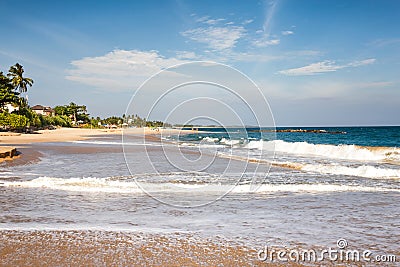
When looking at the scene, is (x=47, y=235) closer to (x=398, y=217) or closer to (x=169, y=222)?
(x=169, y=222)

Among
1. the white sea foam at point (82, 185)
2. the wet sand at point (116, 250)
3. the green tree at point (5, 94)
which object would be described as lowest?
the white sea foam at point (82, 185)

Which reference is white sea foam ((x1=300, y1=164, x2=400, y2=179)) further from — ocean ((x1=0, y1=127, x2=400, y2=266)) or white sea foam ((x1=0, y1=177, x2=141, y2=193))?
white sea foam ((x1=0, y1=177, x2=141, y2=193))

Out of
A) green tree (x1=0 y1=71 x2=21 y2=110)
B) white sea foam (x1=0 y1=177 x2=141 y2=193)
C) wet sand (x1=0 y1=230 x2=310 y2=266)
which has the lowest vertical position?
white sea foam (x1=0 y1=177 x2=141 y2=193)

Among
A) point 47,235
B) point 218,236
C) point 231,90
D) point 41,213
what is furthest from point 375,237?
point 41,213

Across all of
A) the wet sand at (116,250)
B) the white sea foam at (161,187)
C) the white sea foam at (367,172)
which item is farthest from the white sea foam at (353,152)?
the wet sand at (116,250)

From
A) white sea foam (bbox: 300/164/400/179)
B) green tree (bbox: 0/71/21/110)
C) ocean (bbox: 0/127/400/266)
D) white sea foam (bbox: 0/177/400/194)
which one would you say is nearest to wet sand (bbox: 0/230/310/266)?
ocean (bbox: 0/127/400/266)

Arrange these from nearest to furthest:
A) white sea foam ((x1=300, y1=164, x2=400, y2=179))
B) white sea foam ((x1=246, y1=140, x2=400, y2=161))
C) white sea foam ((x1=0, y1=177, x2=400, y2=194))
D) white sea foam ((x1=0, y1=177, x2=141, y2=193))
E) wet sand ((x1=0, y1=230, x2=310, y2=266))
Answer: wet sand ((x1=0, y1=230, x2=310, y2=266))
white sea foam ((x1=0, y1=177, x2=141, y2=193))
white sea foam ((x1=0, y1=177, x2=400, y2=194))
white sea foam ((x1=300, y1=164, x2=400, y2=179))
white sea foam ((x1=246, y1=140, x2=400, y2=161))

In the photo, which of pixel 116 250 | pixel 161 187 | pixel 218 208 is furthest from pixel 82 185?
pixel 116 250

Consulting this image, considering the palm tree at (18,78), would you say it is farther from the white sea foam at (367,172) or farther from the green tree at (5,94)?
the white sea foam at (367,172)

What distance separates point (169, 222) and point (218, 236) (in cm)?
126

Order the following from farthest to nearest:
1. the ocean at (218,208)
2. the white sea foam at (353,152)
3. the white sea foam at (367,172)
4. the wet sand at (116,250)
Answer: the white sea foam at (353,152)
the white sea foam at (367,172)
the ocean at (218,208)
the wet sand at (116,250)

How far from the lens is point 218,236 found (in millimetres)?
5637

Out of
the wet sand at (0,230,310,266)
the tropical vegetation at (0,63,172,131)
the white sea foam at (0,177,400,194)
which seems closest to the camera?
the wet sand at (0,230,310,266)

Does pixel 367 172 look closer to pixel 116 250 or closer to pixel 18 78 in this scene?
pixel 116 250
